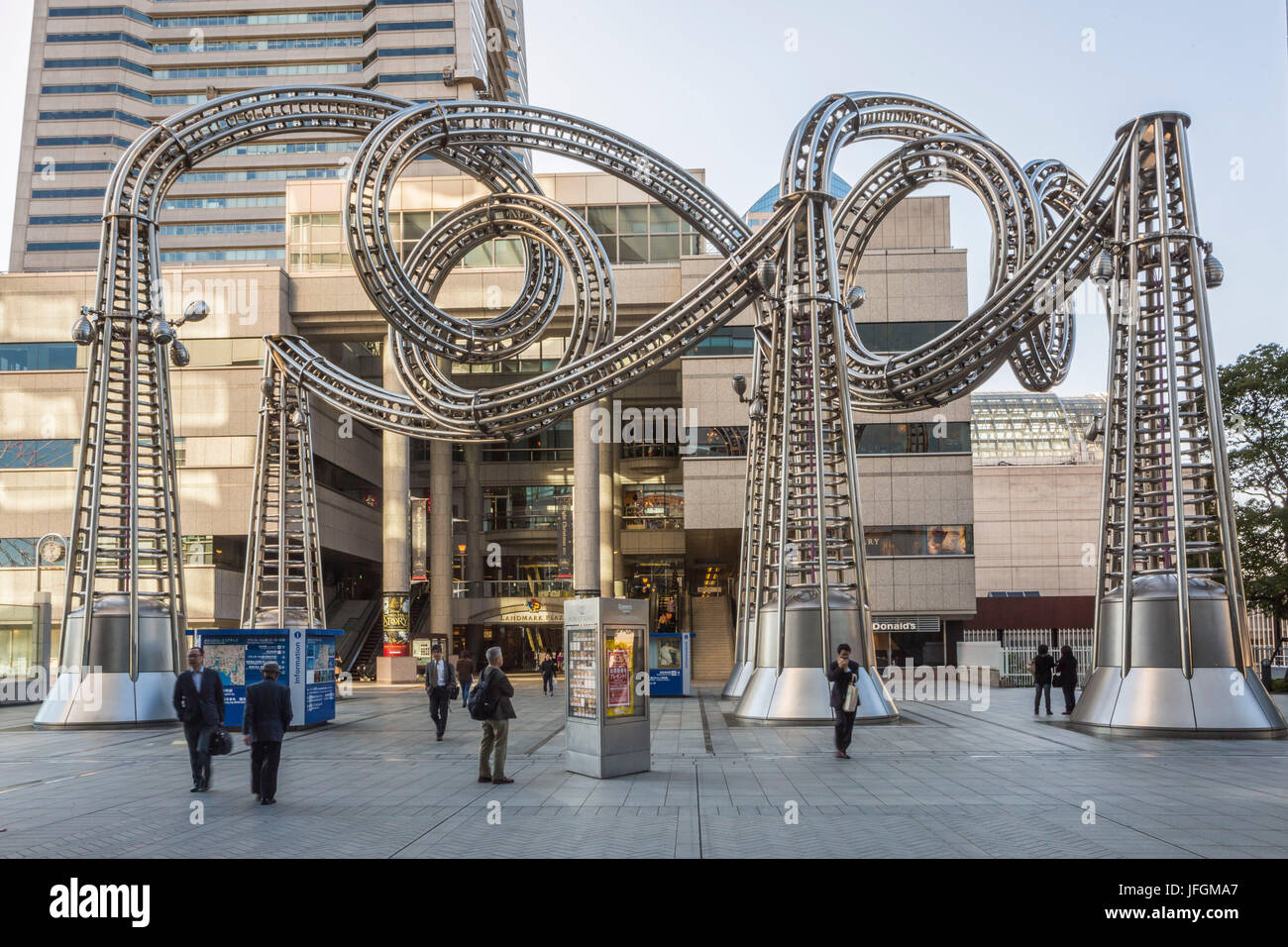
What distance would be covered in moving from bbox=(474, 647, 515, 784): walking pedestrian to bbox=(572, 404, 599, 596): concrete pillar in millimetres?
38267

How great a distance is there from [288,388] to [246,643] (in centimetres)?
1065

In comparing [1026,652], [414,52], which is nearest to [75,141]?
[414,52]

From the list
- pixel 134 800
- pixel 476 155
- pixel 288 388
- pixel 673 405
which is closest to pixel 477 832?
pixel 134 800

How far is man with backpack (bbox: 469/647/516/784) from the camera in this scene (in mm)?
13281

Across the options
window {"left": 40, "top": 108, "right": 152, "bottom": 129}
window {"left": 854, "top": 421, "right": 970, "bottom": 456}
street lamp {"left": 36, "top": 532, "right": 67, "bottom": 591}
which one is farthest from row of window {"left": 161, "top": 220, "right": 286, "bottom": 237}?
window {"left": 854, "top": 421, "right": 970, "bottom": 456}

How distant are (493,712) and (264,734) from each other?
2.65 meters

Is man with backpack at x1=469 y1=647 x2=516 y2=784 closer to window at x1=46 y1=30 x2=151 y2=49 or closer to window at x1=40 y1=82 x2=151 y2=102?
window at x1=40 y1=82 x2=151 y2=102

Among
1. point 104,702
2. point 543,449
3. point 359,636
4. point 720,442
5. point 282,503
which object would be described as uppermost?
point 543,449

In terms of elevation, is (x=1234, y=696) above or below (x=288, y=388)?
below

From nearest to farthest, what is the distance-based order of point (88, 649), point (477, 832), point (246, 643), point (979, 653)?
point (477, 832) → point (246, 643) → point (88, 649) → point (979, 653)

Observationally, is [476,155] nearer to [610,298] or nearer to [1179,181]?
[610,298]

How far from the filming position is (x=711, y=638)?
56.5 meters

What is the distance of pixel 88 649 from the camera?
887 inches

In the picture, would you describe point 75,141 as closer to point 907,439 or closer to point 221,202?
point 221,202
